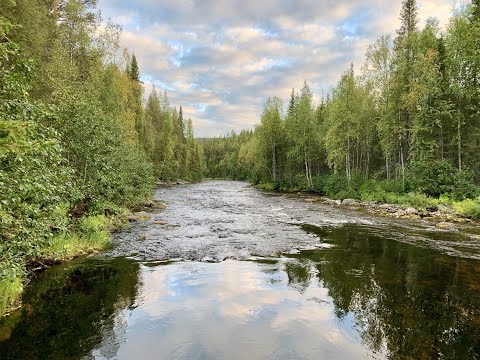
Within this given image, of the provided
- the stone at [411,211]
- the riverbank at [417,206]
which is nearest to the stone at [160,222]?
the riverbank at [417,206]

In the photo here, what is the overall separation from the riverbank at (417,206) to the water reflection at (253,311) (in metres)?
12.5

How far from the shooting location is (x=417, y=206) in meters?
28.4

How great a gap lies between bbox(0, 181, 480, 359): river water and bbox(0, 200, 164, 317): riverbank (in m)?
0.41

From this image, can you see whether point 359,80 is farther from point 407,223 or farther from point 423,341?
point 423,341

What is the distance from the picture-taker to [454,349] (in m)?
7.00

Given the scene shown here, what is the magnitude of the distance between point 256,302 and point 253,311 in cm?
61

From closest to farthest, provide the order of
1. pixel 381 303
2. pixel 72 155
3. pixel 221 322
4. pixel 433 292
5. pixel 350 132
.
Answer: pixel 221 322 → pixel 381 303 → pixel 433 292 → pixel 72 155 → pixel 350 132

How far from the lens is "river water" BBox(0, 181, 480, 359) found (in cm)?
711

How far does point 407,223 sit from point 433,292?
13.7m

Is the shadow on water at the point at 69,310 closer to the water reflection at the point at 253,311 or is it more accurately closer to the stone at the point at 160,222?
the water reflection at the point at 253,311

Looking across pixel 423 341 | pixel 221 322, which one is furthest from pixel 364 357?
pixel 221 322

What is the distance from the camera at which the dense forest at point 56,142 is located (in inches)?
271

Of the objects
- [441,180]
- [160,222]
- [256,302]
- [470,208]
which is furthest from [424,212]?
[256,302]

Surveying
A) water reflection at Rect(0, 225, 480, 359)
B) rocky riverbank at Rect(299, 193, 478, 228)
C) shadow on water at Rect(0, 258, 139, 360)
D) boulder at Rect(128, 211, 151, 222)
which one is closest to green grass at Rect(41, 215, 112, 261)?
shadow on water at Rect(0, 258, 139, 360)
